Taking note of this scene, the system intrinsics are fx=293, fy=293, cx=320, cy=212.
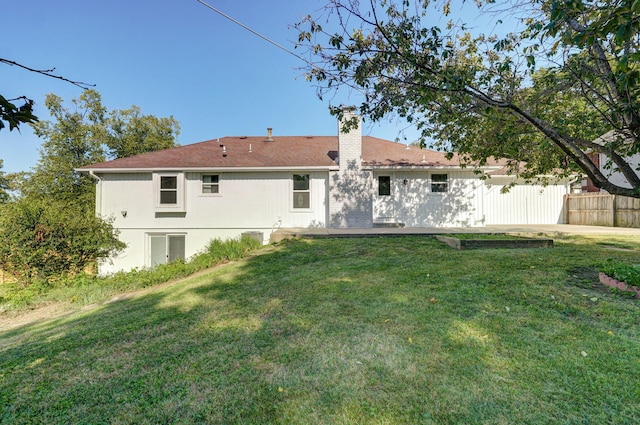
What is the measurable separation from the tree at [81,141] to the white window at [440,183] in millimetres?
19371

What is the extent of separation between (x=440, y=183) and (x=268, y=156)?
7342mm

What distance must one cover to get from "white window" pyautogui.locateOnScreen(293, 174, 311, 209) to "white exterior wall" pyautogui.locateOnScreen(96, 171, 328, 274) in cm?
16

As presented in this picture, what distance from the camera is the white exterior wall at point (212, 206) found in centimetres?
1169

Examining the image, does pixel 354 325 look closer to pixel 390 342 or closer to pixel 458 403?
pixel 390 342

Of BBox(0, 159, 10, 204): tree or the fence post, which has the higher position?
BBox(0, 159, 10, 204): tree

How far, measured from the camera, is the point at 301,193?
466 inches

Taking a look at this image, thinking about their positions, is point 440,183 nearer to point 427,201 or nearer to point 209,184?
point 427,201

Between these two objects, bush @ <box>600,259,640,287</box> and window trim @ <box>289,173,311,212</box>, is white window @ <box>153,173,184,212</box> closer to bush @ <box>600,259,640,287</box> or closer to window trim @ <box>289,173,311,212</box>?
window trim @ <box>289,173,311,212</box>

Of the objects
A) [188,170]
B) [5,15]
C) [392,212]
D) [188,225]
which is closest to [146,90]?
[188,170]

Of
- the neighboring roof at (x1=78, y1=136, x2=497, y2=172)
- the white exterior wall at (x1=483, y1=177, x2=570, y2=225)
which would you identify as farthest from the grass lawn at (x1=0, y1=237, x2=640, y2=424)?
the white exterior wall at (x1=483, y1=177, x2=570, y2=225)

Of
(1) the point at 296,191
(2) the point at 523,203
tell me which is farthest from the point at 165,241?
(2) the point at 523,203

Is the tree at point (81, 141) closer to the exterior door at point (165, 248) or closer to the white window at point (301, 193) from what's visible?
the exterior door at point (165, 248)

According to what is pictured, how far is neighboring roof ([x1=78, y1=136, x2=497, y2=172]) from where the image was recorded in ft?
37.9

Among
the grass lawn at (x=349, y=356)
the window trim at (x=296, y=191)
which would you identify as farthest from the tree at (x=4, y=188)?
the grass lawn at (x=349, y=356)
